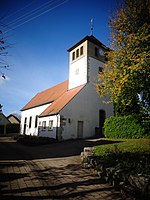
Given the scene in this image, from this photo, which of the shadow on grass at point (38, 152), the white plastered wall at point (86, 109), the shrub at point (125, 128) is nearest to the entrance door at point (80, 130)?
the white plastered wall at point (86, 109)

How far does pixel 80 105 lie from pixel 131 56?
1258 centimetres

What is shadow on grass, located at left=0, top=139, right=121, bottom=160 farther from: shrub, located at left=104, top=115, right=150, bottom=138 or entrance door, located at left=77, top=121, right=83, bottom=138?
entrance door, located at left=77, top=121, right=83, bottom=138

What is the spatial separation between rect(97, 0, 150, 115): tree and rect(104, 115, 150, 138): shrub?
2879 millimetres

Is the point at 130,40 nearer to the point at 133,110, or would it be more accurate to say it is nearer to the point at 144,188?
the point at 133,110

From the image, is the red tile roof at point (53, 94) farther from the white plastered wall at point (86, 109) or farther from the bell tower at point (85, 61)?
the white plastered wall at point (86, 109)

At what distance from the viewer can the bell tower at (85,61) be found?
84.6 ft

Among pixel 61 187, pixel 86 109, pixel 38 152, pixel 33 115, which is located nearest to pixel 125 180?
pixel 61 187

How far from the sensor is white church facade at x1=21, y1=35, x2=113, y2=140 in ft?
73.9

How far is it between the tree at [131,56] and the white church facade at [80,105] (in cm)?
785

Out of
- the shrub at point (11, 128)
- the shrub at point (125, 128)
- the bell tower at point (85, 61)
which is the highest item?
the bell tower at point (85, 61)

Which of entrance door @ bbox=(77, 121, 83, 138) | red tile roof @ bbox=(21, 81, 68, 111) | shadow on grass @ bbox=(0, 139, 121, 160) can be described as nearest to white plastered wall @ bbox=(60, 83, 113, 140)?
A: entrance door @ bbox=(77, 121, 83, 138)

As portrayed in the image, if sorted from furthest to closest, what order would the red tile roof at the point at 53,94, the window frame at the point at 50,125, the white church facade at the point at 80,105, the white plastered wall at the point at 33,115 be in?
the white plastered wall at the point at 33,115 → the red tile roof at the point at 53,94 → the window frame at the point at 50,125 → the white church facade at the point at 80,105

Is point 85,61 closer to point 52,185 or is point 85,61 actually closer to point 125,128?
point 125,128

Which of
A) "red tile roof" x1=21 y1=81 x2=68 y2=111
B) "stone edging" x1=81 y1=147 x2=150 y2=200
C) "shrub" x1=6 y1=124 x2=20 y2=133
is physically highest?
"red tile roof" x1=21 y1=81 x2=68 y2=111
